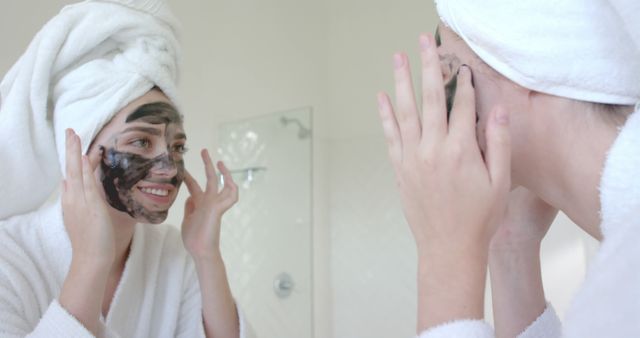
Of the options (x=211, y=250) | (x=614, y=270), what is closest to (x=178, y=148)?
(x=211, y=250)

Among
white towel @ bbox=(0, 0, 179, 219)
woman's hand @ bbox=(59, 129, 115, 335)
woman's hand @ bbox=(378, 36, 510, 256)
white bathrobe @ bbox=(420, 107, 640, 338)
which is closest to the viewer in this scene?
white bathrobe @ bbox=(420, 107, 640, 338)

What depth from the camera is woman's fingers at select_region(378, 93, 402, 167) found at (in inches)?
21.1

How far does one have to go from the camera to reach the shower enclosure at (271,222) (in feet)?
5.73

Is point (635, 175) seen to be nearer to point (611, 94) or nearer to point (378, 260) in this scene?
point (611, 94)

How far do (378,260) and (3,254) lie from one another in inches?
56.8

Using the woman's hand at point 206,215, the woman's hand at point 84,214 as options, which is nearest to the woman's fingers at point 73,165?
the woman's hand at point 84,214

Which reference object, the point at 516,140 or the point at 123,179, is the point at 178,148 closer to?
the point at 123,179

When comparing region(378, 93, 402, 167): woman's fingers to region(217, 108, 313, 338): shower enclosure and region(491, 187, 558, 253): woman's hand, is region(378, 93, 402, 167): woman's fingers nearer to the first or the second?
region(491, 187, 558, 253): woman's hand

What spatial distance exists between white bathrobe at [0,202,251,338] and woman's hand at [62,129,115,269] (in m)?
0.08

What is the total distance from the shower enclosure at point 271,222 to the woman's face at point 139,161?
78 cm

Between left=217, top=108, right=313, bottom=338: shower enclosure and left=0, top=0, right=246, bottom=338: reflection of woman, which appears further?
left=217, top=108, right=313, bottom=338: shower enclosure

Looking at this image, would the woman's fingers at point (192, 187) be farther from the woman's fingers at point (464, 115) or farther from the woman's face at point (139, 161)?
the woman's fingers at point (464, 115)

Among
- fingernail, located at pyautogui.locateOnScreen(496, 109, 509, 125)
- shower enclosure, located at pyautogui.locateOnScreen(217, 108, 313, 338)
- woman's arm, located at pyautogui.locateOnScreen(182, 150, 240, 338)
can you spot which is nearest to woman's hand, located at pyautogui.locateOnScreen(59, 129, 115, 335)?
woman's arm, located at pyautogui.locateOnScreen(182, 150, 240, 338)

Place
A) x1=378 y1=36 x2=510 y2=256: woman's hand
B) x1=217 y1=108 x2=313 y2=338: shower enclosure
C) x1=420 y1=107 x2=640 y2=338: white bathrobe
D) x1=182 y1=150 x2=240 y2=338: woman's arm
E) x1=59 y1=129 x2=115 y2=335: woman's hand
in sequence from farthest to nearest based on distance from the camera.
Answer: x1=217 y1=108 x2=313 y2=338: shower enclosure
x1=182 y1=150 x2=240 y2=338: woman's arm
x1=59 y1=129 x2=115 y2=335: woman's hand
x1=378 y1=36 x2=510 y2=256: woman's hand
x1=420 y1=107 x2=640 y2=338: white bathrobe
